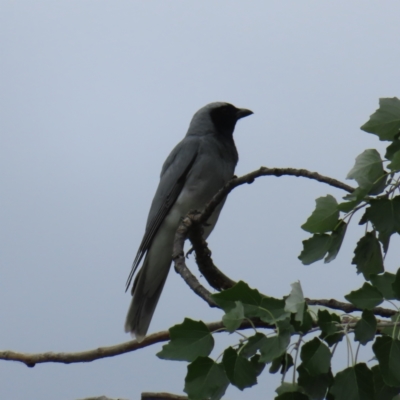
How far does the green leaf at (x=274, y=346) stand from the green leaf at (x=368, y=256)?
61 cm

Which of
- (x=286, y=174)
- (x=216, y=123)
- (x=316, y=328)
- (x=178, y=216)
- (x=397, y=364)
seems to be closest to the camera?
(x=397, y=364)

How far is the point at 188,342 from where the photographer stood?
72.8 inches

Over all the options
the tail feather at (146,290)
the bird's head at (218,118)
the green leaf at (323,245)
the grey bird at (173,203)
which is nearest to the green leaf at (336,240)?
the green leaf at (323,245)

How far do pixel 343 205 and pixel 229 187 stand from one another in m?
1.02

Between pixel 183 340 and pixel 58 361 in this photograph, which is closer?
pixel 183 340

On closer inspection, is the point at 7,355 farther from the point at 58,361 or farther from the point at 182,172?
the point at 182,172

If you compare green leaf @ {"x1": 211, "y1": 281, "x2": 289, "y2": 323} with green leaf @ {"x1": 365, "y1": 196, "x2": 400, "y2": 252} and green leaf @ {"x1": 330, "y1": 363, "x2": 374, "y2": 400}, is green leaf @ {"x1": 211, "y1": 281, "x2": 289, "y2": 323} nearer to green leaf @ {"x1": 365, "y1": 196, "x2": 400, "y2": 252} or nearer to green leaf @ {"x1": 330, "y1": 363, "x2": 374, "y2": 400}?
green leaf @ {"x1": 330, "y1": 363, "x2": 374, "y2": 400}

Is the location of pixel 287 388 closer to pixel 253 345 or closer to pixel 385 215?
pixel 253 345

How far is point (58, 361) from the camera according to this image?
11.1 ft

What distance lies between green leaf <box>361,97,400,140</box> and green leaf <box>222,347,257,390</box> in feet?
2.71

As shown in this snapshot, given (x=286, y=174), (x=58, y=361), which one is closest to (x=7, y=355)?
(x=58, y=361)

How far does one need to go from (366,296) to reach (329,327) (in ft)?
0.41

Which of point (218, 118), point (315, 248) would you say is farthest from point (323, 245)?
Answer: point (218, 118)

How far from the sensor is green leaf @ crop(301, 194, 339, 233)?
2096 millimetres
